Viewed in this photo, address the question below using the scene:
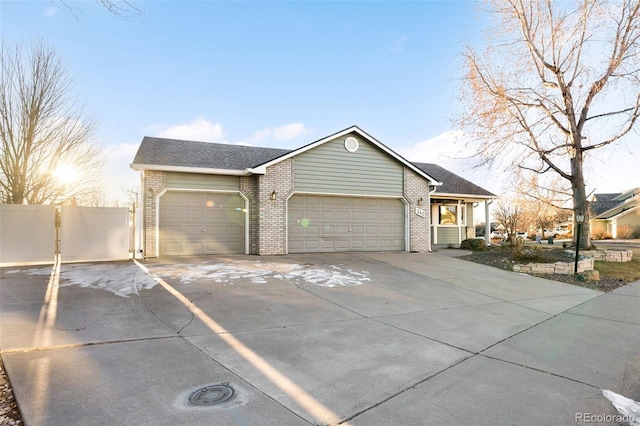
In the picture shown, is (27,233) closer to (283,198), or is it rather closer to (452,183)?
(283,198)

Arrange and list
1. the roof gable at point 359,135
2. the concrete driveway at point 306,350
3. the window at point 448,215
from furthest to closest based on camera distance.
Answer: the window at point 448,215 < the roof gable at point 359,135 < the concrete driveway at point 306,350

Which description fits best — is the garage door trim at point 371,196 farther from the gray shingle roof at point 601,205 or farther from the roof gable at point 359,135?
the gray shingle roof at point 601,205

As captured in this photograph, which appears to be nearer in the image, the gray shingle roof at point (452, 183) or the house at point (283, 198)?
the house at point (283, 198)

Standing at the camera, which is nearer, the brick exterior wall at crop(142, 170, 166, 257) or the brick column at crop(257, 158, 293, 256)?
the brick exterior wall at crop(142, 170, 166, 257)

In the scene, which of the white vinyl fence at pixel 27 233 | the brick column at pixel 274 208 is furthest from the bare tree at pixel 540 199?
the white vinyl fence at pixel 27 233

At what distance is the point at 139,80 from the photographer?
1155 centimetres

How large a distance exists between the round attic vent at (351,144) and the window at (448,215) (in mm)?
6852

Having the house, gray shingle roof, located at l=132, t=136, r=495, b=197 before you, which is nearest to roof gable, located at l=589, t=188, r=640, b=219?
gray shingle roof, located at l=132, t=136, r=495, b=197

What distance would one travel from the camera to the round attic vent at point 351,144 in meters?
14.0

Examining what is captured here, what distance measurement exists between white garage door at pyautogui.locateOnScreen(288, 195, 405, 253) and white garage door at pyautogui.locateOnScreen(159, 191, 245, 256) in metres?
2.02

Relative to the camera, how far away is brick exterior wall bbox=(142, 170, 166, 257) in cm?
1160

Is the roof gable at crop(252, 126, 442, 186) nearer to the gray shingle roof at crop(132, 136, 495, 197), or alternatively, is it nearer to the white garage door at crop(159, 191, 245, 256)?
the gray shingle roof at crop(132, 136, 495, 197)

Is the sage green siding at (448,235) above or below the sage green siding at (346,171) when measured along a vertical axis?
below

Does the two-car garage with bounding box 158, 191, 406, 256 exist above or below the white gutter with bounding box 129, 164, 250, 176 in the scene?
below
